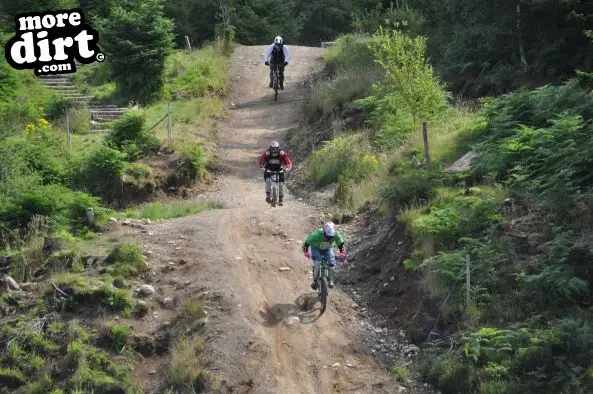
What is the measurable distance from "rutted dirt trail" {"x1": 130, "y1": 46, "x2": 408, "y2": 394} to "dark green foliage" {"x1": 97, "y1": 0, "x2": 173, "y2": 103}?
9.07 meters

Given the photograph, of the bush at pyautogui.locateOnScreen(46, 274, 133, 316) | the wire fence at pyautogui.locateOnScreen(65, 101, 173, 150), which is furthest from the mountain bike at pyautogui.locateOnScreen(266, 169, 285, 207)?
the wire fence at pyautogui.locateOnScreen(65, 101, 173, 150)

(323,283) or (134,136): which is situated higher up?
(134,136)

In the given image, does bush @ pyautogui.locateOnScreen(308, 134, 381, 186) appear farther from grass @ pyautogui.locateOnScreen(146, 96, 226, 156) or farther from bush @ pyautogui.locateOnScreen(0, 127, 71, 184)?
bush @ pyautogui.locateOnScreen(0, 127, 71, 184)

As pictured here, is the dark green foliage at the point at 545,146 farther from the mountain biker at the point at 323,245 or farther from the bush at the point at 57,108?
the bush at the point at 57,108

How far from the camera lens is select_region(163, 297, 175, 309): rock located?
1570cm

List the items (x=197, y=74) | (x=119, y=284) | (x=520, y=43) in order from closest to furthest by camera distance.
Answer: (x=119, y=284), (x=520, y=43), (x=197, y=74)

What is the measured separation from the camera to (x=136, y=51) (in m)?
30.6

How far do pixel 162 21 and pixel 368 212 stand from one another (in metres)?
15.6

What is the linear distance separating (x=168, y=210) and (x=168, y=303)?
509 centimetres

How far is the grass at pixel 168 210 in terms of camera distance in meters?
20.2

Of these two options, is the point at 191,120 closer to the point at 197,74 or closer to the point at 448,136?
the point at 197,74

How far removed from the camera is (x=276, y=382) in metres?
13.1

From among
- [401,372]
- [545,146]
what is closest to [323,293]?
[401,372]

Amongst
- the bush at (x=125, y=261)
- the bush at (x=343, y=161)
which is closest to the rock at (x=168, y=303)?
the bush at (x=125, y=261)
